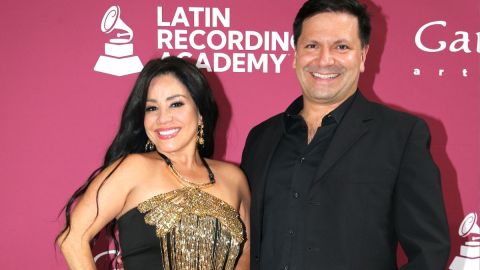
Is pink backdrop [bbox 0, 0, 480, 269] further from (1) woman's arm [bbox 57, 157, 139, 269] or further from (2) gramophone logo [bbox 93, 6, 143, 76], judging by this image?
(1) woman's arm [bbox 57, 157, 139, 269]

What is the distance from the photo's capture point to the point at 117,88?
2.65 metres

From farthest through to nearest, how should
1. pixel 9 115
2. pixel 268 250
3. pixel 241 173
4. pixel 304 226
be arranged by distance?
A: 1. pixel 9 115
2. pixel 241 173
3. pixel 268 250
4. pixel 304 226

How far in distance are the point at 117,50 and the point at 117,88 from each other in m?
0.20

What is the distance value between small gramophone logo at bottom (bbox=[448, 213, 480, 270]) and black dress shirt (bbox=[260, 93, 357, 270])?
1.37 metres

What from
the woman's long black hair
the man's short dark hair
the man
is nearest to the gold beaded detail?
the man

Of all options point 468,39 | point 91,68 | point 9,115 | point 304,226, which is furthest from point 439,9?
point 9,115

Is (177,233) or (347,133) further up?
(347,133)

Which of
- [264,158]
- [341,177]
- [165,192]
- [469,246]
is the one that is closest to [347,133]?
[341,177]

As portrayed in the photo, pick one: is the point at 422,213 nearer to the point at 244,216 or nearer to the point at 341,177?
the point at 341,177

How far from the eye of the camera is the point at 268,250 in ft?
6.64

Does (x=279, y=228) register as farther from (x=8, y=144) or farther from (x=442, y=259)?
(x=8, y=144)

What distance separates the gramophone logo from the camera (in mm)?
2609

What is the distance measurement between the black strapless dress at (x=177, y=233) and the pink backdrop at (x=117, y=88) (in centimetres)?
76

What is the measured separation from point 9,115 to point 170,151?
39.9 inches
